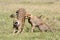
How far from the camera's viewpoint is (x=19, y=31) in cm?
1016

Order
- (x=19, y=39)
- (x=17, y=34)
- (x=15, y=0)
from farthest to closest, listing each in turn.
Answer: (x=15, y=0) → (x=17, y=34) → (x=19, y=39)

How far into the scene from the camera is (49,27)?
1120 centimetres

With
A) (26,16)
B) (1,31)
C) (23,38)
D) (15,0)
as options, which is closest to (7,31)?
(1,31)

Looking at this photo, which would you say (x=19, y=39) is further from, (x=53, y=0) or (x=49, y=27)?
(x=53, y=0)

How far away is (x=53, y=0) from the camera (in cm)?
2966

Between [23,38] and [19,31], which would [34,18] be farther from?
[23,38]

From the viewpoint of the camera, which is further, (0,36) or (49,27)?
(49,27)

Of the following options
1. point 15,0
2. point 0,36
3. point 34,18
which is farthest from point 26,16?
point 15,0

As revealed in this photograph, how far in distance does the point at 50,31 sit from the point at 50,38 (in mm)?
2141

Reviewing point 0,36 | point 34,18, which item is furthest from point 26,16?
point 0,36

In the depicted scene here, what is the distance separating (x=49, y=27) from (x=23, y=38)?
2316mm

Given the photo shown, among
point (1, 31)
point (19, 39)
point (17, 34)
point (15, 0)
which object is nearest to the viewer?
point (19, 39)

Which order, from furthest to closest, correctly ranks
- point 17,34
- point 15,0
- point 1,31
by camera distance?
point 15,0, point 1,31, point 17,34

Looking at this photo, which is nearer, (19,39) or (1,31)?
(19,39)
